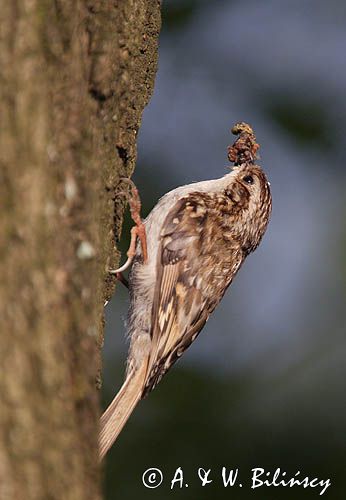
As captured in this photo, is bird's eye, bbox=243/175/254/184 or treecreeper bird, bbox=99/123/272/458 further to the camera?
bird's eye, bbox=243/175/254/184

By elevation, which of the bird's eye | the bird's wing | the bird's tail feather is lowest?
the bird's tail feather

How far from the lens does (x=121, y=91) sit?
7.34ft

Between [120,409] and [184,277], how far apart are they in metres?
0.53

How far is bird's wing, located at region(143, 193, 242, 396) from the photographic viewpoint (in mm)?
3066

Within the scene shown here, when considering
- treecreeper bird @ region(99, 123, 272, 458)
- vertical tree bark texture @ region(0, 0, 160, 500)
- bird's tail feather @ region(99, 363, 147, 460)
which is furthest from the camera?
treecreeper bird @ region(99, 123, 272, 458)

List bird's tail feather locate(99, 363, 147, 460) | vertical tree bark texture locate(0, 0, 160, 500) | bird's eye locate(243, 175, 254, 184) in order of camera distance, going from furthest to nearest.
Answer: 1. bird's eye locate(243, 175, 254, 184)
2. bird's tail feather locate(99, 363, 147, 460)
3. vertical tree bark texture locate(0, 0, 160, 500)

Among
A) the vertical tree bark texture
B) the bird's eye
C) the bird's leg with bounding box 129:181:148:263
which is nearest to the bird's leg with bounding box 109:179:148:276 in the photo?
the bird's leg with bounding box 129:181:148:263

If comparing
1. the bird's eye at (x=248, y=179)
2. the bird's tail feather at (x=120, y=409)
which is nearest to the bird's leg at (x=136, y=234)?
the bird's tail feather at (x=120, y=409)

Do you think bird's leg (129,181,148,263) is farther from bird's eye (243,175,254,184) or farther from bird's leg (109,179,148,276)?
bird's eye (243,175,254,184)

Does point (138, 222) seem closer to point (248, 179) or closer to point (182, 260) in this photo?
point (182, 260)

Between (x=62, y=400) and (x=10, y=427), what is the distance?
0.10 meters

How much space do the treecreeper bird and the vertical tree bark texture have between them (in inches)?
50.8

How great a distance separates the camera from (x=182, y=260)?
10.2 ft

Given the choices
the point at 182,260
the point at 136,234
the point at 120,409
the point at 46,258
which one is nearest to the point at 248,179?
the point at 182,260
